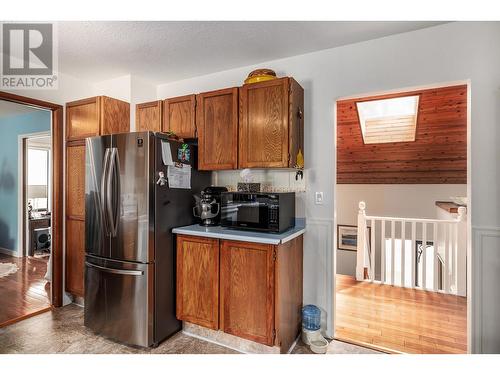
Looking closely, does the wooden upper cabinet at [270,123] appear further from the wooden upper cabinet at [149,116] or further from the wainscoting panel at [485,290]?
the wainscoting panel at [485,290]

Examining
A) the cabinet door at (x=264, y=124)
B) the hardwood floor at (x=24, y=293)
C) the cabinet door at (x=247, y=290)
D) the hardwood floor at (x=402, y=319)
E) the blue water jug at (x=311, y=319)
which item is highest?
the cabinet door at (x=264, y=124)

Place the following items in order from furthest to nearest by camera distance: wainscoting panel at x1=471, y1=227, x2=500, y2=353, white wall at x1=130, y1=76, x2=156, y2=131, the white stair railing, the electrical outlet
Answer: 1. the white stair railing
2. white wall at x1=130, y1=76, x2=156, y2=131
3. the electrical outlet
4. wainscoting panel at x1=471, y1=227, x2=500, y2=353

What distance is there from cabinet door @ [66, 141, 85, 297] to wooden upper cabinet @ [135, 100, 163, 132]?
0.65m

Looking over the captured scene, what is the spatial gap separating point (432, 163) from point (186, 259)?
415 centimetres

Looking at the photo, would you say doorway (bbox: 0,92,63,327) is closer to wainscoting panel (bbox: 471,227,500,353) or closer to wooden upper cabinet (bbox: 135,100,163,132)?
wooden upper cabinet (bbox: 135,100,163,132)

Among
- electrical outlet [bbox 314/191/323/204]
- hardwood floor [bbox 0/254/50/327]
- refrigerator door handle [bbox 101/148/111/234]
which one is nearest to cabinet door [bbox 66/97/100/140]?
refrigerator door handle [bbox 101/148/111/234]

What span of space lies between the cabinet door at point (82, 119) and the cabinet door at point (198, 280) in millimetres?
1542

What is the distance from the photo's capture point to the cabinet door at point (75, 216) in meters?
2.81

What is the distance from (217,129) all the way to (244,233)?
3.22 ft

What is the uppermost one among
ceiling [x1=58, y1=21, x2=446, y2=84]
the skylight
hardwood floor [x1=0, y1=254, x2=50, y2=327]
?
Result: ceiling [x1=58, y1=21, x2=446, y2=84]

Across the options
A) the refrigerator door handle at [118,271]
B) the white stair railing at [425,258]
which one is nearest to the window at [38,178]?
the refrigerator door handle at [118,271]

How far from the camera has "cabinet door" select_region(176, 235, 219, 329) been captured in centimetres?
212

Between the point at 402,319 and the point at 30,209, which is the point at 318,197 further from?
the point at 30,209
